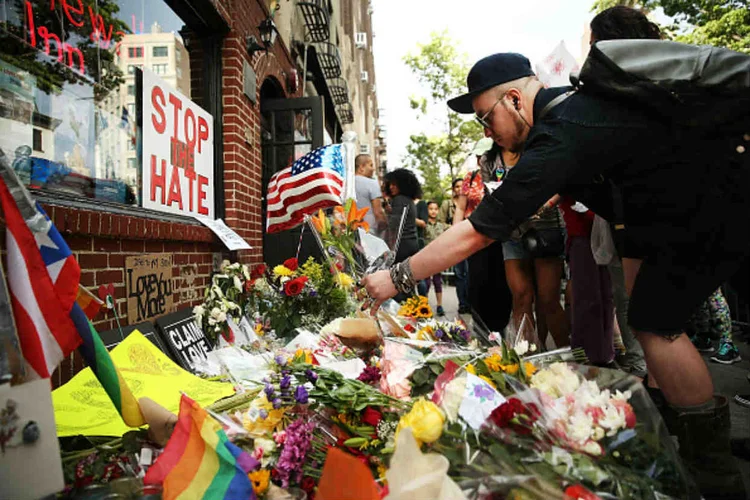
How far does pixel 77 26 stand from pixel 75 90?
0.35 metres

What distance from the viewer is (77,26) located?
2811 millimetres

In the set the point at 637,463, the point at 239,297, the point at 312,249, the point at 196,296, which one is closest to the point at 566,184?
the point at 637,463

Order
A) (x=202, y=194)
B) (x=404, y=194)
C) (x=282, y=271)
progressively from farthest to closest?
(x=404, y=194), (x=202, y=194), (x=282, y=271)

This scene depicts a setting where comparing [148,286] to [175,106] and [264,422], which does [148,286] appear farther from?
[264,422]

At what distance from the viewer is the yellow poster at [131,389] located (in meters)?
1.77

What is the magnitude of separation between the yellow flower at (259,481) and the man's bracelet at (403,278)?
86cm

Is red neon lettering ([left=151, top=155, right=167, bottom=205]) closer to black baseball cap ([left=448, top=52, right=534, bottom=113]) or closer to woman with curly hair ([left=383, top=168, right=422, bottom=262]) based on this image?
black baseball cap ([left=448, top=52, right=534, bottom=113])

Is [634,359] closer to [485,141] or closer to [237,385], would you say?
[485,141]

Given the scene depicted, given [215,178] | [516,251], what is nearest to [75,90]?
[215,178]

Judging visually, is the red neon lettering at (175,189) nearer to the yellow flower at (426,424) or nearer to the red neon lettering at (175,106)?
the red neon lettering at (175,106)

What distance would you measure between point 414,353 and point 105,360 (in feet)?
3.10

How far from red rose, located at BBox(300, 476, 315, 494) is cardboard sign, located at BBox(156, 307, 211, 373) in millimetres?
1694

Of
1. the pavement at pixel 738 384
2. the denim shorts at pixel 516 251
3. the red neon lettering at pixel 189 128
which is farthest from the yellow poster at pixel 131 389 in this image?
the denim shorts at pixel 516 251

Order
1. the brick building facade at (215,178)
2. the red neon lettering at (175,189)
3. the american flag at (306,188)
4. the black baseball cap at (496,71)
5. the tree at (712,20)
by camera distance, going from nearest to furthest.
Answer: the black baseball cap at (496,71), the brick building facade at (215,178), the red neon lettering at (175,189), the american flag at (306,188), the tree at (712,20)
